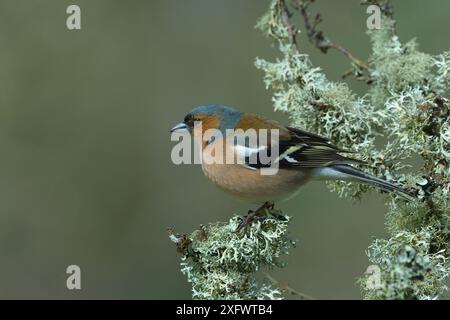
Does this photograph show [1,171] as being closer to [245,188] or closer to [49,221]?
[49,221]

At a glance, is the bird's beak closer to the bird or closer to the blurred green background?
the bird

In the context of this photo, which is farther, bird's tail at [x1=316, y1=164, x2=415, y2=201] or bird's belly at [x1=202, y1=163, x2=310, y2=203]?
bird's belly at [x1=202, y1=163, x2=310, y2=203]

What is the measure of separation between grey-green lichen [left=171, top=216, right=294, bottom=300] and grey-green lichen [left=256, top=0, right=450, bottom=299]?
434mm

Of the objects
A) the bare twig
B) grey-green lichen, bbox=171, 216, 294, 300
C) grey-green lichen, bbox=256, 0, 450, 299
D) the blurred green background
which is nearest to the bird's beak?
grey-green lichen, bbox=256, 0, 450, 299

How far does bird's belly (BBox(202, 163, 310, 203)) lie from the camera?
150 inches

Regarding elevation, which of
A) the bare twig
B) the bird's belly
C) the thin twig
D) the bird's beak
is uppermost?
the thin twig

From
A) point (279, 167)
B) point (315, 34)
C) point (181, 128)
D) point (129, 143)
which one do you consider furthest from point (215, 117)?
point (129, 143)

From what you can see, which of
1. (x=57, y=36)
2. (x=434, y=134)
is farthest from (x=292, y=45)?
(x=57, y=36)

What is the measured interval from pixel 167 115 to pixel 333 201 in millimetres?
1916

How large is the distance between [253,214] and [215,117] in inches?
36.2

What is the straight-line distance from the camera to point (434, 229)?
304 cm

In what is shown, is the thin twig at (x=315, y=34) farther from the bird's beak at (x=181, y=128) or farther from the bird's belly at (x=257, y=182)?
the bird's beak at (x=181, y=128)

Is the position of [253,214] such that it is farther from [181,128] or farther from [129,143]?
[129,143]

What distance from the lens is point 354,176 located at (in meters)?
3.36
